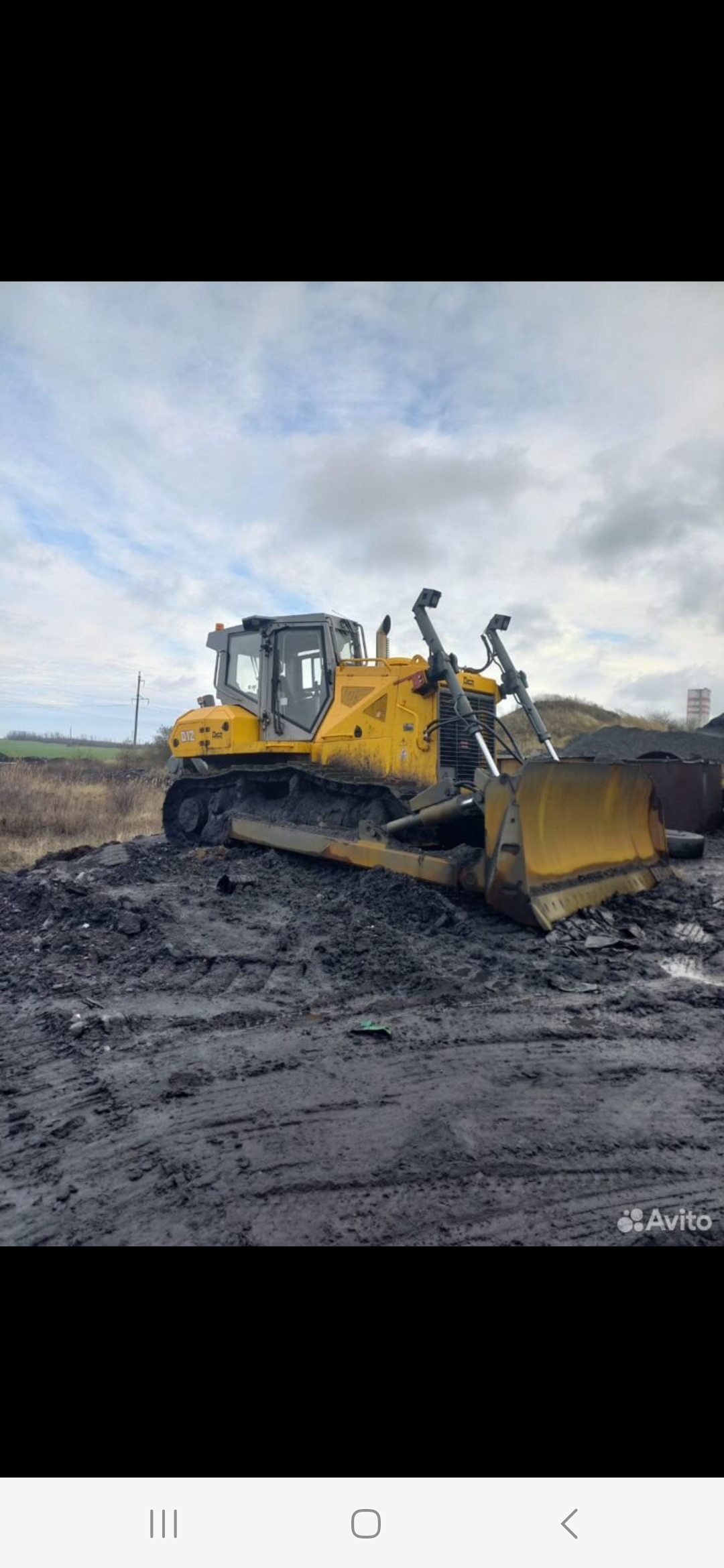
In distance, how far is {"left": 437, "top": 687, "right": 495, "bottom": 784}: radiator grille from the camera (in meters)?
7.78

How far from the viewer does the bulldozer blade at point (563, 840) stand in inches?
200

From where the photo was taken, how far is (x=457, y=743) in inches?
311

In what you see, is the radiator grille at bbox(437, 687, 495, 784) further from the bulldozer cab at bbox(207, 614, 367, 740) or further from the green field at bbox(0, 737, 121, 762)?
the green field at bbox(0, 737, 121, 762)

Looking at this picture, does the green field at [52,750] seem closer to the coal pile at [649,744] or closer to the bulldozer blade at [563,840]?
the coal pile at [649,744]

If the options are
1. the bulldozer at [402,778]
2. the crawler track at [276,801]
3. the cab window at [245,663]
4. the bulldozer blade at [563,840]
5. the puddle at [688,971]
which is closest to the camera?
the puddle at [688,971]

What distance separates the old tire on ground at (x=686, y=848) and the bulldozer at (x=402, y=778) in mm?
1124

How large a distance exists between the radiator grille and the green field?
22838mm

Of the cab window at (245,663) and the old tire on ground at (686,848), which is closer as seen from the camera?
the old tire on ground at (686,848)

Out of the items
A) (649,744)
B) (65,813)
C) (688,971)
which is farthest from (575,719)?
(688,971)

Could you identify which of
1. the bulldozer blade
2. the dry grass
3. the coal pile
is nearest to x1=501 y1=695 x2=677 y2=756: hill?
the coal pile

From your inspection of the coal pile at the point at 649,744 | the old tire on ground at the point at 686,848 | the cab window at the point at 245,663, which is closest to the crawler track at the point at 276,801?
the cab window at the point at 245,663

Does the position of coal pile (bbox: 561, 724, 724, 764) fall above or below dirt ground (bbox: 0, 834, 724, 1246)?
above

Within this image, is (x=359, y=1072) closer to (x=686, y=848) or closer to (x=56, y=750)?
(x=686, y=848)

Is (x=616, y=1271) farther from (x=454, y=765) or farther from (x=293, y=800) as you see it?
(x=293, y=800)
